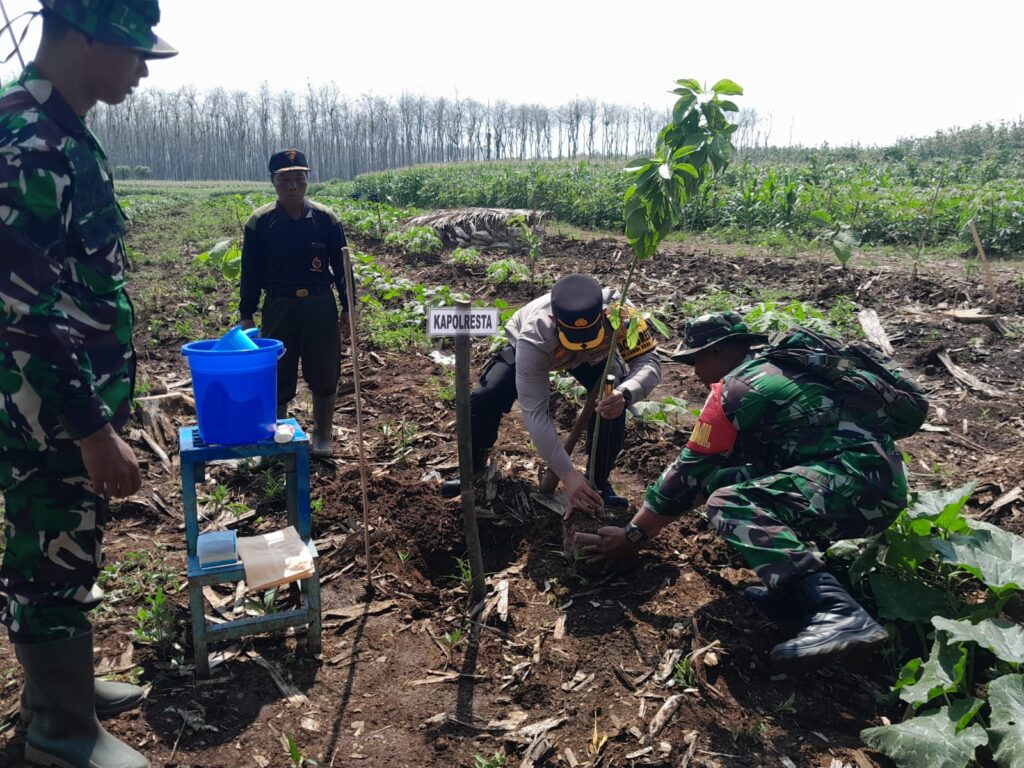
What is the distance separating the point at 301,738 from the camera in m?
A: 2.69

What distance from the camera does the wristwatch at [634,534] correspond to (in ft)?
11.6

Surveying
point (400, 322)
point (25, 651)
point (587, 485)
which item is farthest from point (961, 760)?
point (400, 322)

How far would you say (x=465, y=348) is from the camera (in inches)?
122

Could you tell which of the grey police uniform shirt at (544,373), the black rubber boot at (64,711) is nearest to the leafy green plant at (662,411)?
the grey police uniform shirt at (544,373)

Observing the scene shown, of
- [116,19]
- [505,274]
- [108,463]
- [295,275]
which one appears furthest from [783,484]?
[505,274]

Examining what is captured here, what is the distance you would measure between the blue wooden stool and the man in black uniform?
2.09 meters

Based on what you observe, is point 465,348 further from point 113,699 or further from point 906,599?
point 906,599

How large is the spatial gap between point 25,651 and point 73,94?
1.83 meters

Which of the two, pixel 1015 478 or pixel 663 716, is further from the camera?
pixel 1015 478

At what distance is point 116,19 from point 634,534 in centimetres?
298

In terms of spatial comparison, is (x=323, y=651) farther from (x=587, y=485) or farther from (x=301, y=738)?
(x=587, y=485)

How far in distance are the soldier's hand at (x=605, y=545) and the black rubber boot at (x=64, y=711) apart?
2133 mm

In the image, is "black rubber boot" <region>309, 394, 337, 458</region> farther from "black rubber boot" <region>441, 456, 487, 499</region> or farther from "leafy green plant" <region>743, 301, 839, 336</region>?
"leafy green plant" <region>743, 301, 839, 336</region>

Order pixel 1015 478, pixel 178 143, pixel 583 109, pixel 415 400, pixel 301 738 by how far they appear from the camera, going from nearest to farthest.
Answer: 1. pixel 301 738
2. pixel 1015 478
3. pixel 415 400
4. pixel 178 143
5. pixel 583 109
